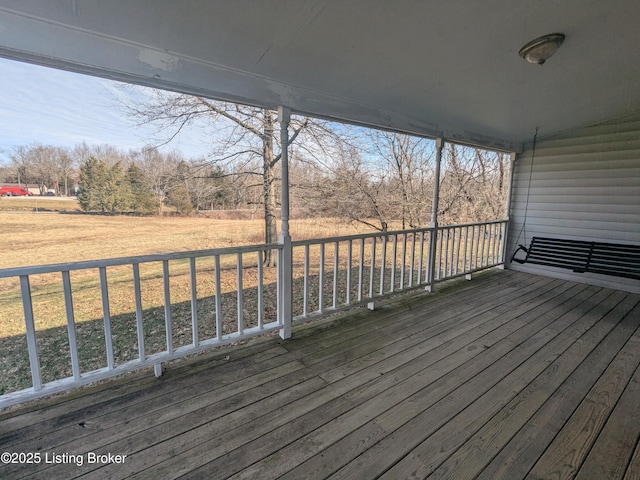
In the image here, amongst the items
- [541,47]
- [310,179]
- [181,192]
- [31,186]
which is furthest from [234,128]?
[541,47]

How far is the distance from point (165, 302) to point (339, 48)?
2213mm

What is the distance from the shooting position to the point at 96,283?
5461 mm

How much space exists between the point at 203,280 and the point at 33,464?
196 inches

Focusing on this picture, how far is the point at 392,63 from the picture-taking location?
223cm

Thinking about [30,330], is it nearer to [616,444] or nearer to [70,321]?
[70,321]

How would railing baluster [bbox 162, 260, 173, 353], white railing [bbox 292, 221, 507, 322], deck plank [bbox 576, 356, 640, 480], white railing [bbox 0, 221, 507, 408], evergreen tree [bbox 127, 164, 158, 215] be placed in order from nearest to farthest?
deck plank [bbox 576, 356, 640, 480], white railing [bbox 0, 221, 507, 408], railing baluster [bbox 162, 260, 173, 353], white railing [bbox 292, 221, 507, 322], evergreen tree [bbox 127, 164, 158, 215]

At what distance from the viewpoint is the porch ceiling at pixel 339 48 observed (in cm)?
155

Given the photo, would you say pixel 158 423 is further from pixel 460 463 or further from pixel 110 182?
pixel 110 182

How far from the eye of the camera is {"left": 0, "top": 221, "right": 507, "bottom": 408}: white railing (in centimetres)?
180

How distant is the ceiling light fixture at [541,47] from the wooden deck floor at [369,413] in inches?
93.3

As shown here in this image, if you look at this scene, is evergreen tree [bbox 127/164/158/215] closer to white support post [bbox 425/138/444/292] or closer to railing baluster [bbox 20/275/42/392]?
railing baluster [bbox 20/275/42/392]

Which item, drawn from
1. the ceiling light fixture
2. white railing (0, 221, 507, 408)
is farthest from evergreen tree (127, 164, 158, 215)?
the ceiling light fixture

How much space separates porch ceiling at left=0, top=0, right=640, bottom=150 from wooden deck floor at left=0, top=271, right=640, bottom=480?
6.85 ft

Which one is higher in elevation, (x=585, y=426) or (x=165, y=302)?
(x=165, y=302)
